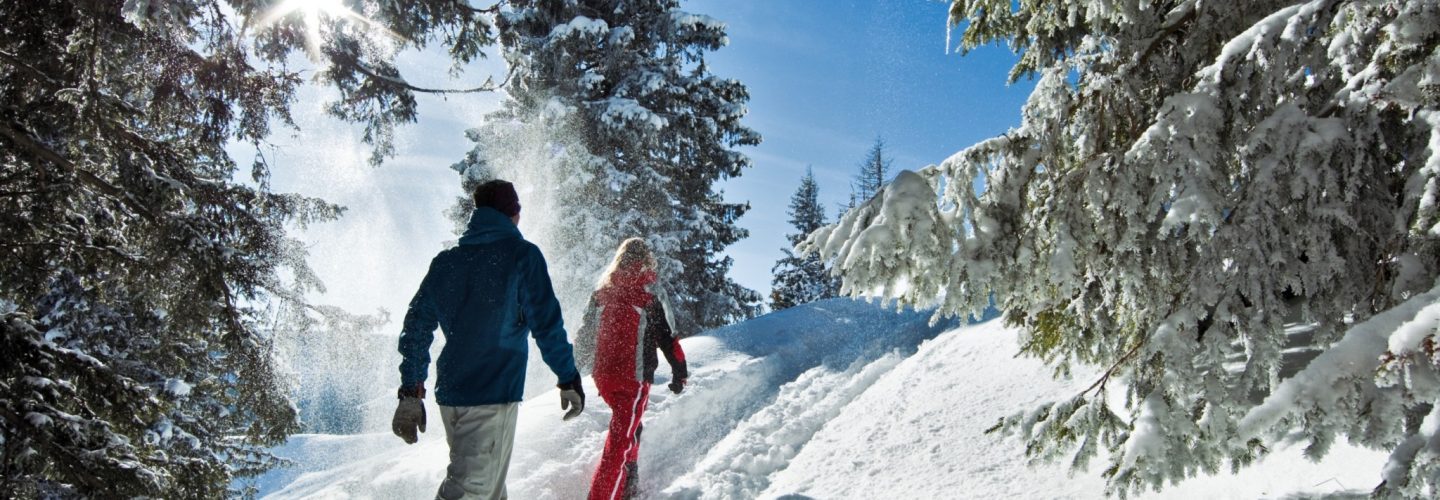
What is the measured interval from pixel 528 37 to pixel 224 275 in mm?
12794

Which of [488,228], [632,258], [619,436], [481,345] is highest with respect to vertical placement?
[632,258]

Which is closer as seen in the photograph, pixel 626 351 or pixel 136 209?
pixel 136 209

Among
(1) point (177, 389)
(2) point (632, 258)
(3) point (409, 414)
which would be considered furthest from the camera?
(1) point (177, 389)

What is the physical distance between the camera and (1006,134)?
338 cm

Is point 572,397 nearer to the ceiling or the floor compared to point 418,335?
nearer to the floor

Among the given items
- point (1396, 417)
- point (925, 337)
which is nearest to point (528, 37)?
point (925, 337)

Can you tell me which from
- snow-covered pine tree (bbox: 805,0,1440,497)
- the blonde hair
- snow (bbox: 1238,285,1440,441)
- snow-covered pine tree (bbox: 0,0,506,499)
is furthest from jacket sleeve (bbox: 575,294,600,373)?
snow (bbox: 1238,285,1440,441)

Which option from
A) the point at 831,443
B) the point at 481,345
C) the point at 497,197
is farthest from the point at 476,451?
the point at 831,443

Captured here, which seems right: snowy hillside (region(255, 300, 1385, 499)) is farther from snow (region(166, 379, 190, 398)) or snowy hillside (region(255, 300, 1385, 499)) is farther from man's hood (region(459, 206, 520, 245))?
man's hood (region(459, 206, 520, 245))

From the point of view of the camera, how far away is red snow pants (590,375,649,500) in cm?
518

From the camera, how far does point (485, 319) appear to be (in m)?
3.66

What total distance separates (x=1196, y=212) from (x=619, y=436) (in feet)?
13.2

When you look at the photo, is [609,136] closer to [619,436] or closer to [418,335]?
[619,436]

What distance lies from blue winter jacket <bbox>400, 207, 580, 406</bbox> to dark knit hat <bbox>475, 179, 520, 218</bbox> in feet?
0.28
